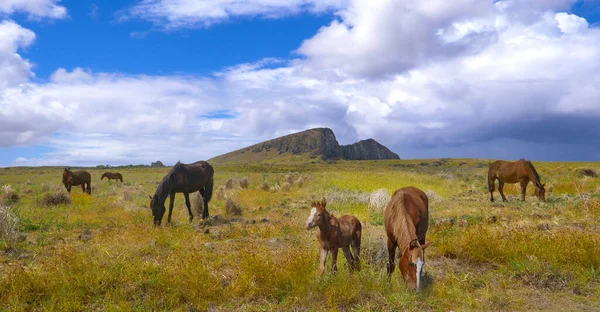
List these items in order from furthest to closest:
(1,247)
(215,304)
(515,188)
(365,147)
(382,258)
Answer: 1. (365,147)
2. (515,188)
3. (1,247)
4. (382,258)
5. (215,304)

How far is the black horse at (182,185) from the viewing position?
524 inches

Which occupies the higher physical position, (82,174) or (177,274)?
(82,174)

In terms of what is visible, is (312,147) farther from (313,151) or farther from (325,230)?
(325,230)

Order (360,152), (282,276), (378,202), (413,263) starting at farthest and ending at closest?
(360,152), (378,202), (282,276), (413,263)

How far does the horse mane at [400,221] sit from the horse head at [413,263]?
224 millimetres

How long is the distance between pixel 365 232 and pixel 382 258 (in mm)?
3477

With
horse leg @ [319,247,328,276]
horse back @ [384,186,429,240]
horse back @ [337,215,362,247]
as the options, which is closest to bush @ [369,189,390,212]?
horse back @ [384,186,429,240]

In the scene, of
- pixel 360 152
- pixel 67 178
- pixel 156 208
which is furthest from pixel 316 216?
pixel 360 152

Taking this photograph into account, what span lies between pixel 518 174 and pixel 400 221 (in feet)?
49.5

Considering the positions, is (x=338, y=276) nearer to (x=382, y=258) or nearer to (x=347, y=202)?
(x=382, y=258)

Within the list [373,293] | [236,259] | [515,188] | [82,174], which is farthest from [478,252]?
[82,174]

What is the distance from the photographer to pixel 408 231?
6164 mm

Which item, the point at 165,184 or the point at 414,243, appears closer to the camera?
the point at 414,243

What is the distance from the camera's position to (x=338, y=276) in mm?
6273
